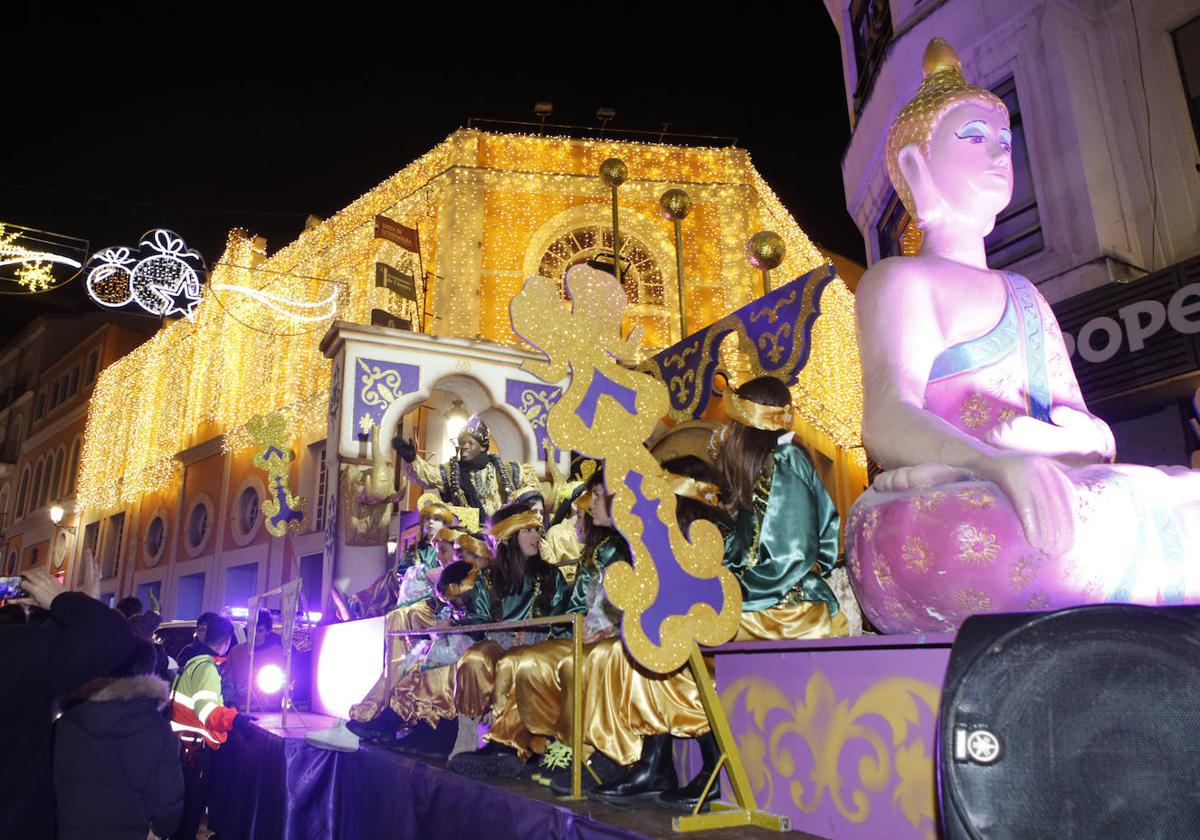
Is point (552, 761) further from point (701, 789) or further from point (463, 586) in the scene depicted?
point (463, 586)

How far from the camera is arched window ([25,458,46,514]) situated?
95.3 ft

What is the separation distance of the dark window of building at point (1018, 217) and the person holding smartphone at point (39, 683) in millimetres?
8140

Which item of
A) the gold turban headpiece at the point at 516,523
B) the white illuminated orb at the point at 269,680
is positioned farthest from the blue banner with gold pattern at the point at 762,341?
the white illuminated orb at the point at 269,680

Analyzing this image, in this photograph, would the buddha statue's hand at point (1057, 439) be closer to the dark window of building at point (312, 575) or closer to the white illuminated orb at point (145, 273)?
the white illuminated orb at point (145, 273)

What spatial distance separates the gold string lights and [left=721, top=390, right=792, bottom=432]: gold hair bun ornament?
11.1 meters

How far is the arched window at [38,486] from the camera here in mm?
29045

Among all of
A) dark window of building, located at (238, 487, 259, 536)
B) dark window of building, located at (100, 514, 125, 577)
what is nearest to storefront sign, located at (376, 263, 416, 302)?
dark window of building, located at (238, 487, 259, 536)

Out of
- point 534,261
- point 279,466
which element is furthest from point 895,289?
point 534,261

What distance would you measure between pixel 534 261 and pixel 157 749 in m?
12.0

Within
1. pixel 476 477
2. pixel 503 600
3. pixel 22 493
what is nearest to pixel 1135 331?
pixel 476 477

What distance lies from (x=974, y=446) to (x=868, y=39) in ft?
35.9

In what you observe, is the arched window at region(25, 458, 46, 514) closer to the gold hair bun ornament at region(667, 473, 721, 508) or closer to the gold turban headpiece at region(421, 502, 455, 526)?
the gold turban headpiece at region(421, 502, 455, 526)

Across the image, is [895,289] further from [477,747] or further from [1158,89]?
[1158,89]

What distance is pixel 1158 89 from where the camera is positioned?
7.41 meters
